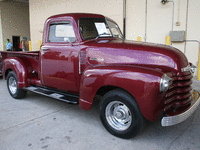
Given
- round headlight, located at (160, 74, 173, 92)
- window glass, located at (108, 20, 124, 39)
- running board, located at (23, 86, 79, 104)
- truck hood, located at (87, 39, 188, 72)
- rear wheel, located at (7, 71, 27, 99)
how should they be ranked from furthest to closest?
rear wheel, located at (7, 71, 27, 99), window glass, located at (108, 20, 124, 39), running board, located at (23, 86, 79, 104), truck hood, located at (87, 39, 188, 72), round headlight, located at (160, 74, 173, 92)

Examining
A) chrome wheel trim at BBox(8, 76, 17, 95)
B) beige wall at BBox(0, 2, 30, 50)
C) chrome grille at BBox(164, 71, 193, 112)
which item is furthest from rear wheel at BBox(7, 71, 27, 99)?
beige wall at BBox(0, 2, 30, 50)

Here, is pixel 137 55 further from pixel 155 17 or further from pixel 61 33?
pixel 155 17

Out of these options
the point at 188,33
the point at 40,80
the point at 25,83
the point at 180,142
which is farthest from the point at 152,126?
the point at 188,33

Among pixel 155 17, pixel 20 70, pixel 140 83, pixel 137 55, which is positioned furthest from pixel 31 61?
pixel 155 17

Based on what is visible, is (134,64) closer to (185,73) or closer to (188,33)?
(185,73)

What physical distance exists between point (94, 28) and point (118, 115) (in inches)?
67.6

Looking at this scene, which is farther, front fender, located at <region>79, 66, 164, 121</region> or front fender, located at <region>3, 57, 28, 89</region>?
front fender, located at <region>3, 57, 28, 89</region>

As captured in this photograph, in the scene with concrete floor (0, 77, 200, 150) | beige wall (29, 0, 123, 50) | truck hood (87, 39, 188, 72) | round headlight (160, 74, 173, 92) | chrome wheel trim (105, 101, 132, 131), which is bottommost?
concrete floor (0, 77, 200, 150)

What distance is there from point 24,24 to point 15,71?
646 inches

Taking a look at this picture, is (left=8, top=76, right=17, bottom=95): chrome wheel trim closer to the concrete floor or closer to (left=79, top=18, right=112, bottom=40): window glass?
the concrete floor

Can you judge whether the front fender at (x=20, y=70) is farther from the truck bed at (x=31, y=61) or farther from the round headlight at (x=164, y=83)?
the round headlight at (x=164, y=83)

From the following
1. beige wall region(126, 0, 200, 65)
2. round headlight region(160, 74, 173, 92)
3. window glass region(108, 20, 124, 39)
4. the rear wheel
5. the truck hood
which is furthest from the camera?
beige wall region(126, 0, 200, 65)

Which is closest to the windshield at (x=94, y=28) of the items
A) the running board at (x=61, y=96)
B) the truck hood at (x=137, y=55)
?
the truck hood at (x=137, y=55)

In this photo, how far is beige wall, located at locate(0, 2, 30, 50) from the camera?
17266 millimetres
